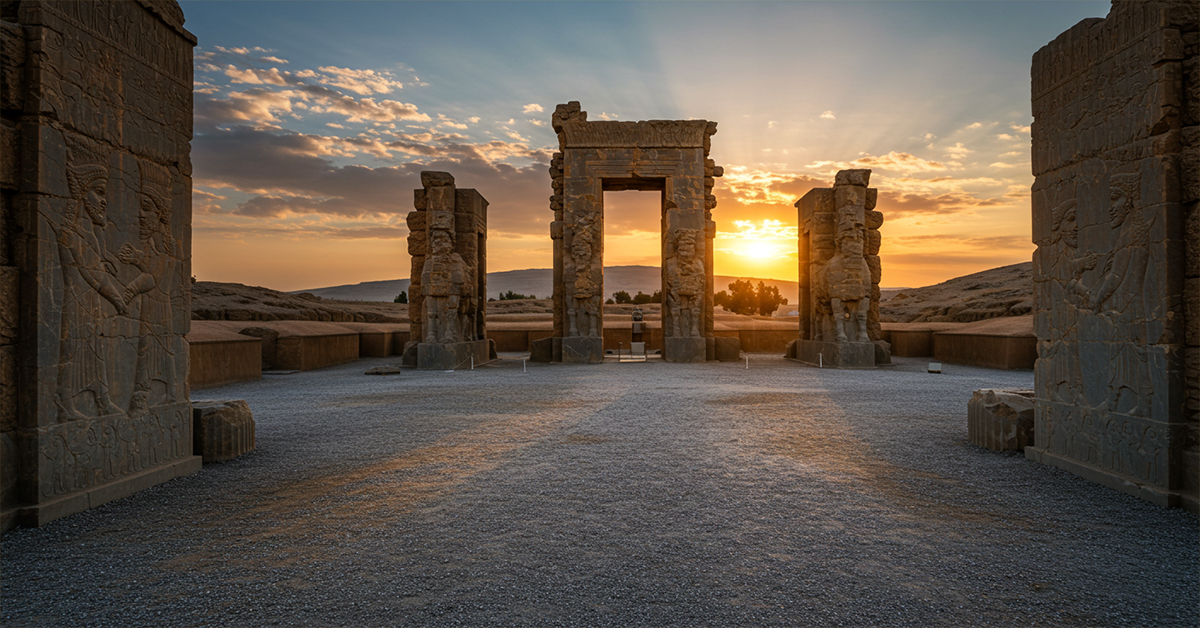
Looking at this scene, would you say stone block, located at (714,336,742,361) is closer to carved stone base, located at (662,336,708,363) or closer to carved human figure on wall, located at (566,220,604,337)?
carved stone base, located at (662,336,708,363)

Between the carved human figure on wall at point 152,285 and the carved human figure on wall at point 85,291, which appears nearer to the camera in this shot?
the carved human figure on wall at point 85,291

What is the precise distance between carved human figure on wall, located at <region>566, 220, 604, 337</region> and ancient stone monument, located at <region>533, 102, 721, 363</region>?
0.03 metres

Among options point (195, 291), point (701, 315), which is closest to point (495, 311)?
point (195, 291)

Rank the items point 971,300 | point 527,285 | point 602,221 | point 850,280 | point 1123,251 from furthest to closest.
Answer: point 527,285
point 971,300
point 602,221
point 850,280
point 1123,251

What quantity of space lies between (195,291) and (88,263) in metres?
23.8

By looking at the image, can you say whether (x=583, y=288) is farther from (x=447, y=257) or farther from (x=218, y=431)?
(x=218, y=431)

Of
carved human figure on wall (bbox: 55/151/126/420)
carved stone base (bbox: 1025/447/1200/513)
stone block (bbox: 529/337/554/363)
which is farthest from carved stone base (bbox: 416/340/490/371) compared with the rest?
carved stone base (bbox: 1025/447/1200/513)

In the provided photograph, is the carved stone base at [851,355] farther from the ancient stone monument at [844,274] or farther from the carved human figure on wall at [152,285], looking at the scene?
the carved human figure on wall at [152,285]

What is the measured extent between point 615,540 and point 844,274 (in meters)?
11.8

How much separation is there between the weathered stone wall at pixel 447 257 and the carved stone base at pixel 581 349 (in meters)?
2.55

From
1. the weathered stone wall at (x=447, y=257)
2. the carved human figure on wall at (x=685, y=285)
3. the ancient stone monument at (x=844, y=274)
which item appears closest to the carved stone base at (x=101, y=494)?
the weathered stone wall at (x=447, y=257)

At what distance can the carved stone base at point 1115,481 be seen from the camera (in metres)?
3.58

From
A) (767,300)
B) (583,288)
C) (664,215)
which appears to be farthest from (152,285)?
(767,300)

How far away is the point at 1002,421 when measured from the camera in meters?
5.14
